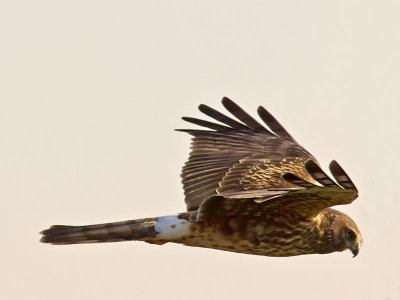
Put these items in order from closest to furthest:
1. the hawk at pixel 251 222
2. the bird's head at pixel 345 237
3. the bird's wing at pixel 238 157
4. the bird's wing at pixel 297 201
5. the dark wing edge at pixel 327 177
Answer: the dark wing edge at pixel 327 177 < the bird's wing at pixel 297 201 < the hawk at pixel 251 222 < the bird's head at pixel 345 237 < the bird's wing at pixel 238 157

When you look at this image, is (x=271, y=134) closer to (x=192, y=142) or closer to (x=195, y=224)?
(x=192, y=142)

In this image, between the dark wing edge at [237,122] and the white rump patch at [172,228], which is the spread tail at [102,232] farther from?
the dark wing edge at [237,122]

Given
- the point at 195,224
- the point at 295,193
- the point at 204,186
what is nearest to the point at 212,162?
the point at 204,186

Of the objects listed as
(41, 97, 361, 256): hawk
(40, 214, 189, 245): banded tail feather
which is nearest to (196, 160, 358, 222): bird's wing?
(41, 97, 361, 256): hawk

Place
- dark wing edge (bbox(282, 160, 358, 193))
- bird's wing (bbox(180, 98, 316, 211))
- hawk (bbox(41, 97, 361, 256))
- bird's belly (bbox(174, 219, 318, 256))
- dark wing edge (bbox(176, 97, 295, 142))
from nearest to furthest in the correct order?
dark wing edge (bbox(282, 160, 358, 193))
hawk (bbox(41, 97, 361, 256))
bird's belly (bbox(174, 219, 318, 256))
bird's wing (bbox(180, 98, 316, 211))
dark wing edge (bbox(176, 97, 295, 142))

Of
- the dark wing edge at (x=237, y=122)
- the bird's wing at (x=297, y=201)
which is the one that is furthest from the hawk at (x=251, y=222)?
the dark wing edge at (x=237, y=122)

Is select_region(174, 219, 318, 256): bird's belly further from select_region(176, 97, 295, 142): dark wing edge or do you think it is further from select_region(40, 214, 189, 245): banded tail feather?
select_region(176, 97, 295, 142): dark wing edge

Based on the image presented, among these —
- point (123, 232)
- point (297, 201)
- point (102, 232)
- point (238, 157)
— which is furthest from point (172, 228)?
point (238, 157)

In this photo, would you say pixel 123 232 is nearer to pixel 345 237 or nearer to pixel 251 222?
pixel 251 222
